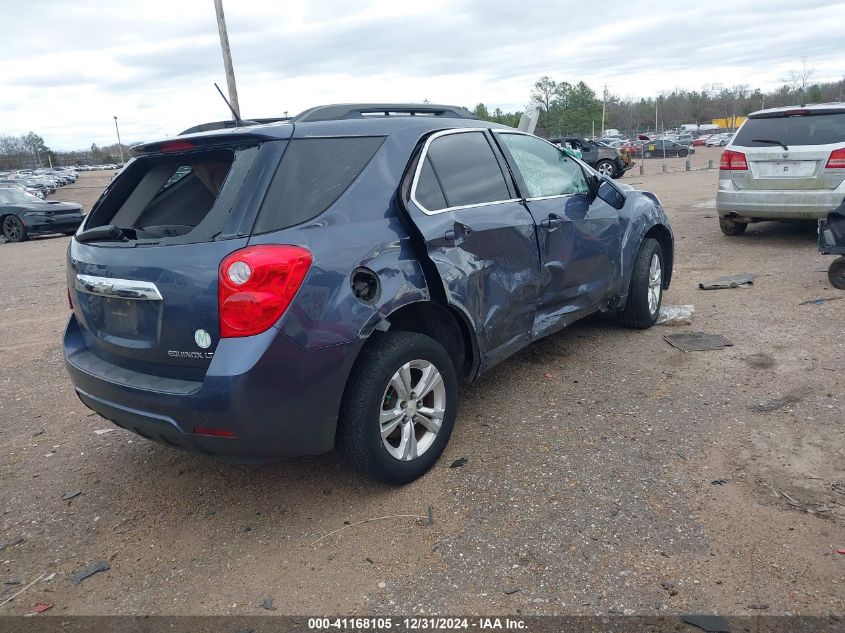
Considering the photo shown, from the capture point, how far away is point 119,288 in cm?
295

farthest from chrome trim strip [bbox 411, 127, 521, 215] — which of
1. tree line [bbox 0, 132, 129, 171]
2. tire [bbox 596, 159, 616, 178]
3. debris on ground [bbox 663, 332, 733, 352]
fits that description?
tree line [bbox 0, 132, 129, 171]

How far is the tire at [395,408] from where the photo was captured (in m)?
2.98

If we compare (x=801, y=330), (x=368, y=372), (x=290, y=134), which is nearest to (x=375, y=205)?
(x=290, y=134)

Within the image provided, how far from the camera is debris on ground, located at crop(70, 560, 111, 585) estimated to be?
9.18 ft

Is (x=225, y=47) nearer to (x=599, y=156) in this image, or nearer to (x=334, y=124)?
(x=334, y=124)

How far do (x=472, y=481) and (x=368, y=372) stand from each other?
2.76ft

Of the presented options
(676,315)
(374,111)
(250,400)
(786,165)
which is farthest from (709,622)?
(786,165)

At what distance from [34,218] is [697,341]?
16234 mm

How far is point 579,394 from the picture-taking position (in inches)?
170

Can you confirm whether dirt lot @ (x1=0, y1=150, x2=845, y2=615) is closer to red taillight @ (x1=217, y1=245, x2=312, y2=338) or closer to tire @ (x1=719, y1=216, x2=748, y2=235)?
red taillight @ (x1=217, y1=245, x2=312, y2=338)

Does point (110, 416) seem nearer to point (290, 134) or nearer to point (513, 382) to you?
point (290, 134)

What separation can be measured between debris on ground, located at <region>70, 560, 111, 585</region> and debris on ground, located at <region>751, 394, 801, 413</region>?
354 cm

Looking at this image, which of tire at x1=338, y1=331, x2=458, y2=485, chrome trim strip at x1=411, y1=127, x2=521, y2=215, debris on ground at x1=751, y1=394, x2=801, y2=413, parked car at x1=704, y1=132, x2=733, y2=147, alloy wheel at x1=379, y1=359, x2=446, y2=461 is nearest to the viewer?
tire at x1=338, y1=331, x2=458, y2=485

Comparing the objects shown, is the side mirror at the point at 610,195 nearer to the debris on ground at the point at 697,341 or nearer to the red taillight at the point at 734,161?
the debris on ground at the point at 697,341
